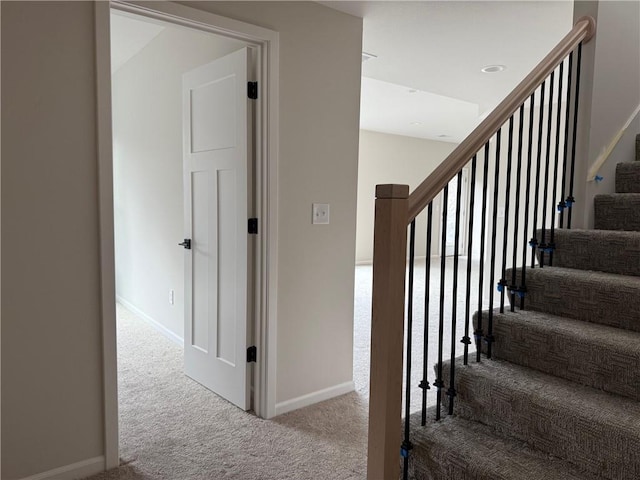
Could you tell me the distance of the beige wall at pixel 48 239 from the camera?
1880mm

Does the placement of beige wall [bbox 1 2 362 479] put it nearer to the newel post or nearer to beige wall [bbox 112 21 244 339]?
beige wall [bbox 112 21 244 339]

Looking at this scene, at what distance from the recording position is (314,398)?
2908mm

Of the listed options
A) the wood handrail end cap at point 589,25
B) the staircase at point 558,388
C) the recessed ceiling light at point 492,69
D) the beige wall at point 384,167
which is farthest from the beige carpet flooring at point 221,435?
the beige wall at point 384,167

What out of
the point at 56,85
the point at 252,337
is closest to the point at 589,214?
the point at 252,337

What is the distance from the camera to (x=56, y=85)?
1947mm

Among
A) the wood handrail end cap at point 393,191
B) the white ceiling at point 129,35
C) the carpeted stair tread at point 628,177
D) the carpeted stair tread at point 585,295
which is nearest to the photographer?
the wood handrail end cap at point 393,191

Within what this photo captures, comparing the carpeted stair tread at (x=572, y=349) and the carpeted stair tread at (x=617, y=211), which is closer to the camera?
the carpeted stair tread at (x=572, y=349)

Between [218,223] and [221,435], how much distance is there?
1236 millimetres

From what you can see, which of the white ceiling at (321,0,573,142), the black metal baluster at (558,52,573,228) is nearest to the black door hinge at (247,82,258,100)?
the white ceiling at (321,0,573,142)

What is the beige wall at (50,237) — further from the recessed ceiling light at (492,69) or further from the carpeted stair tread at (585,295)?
the recessed ceiling light at (492,69)

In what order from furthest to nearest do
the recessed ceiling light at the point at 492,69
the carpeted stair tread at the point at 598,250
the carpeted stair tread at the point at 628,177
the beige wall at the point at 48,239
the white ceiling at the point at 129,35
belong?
1. the recessed ceiling light at the point at 492,69
2. the white ceiling at the point at 129,35
3. the carpeted stair tread at the point at 628,177
4. the carpeted stair tread at the point at 598,250
5. the beige wall at the point at 48,239

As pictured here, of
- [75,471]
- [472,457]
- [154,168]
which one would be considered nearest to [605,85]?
[472,457]

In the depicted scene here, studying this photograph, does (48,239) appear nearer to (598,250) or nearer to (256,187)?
(256,187)

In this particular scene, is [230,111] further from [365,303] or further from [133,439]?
[365,303]
